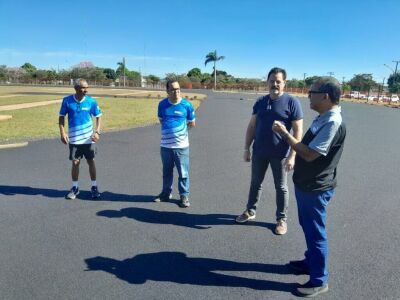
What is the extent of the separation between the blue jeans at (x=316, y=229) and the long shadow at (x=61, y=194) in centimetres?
279

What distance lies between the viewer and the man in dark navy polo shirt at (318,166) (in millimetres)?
2586

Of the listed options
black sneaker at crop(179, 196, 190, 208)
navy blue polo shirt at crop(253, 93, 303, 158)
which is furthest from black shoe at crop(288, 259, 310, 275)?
black sneaker at crop(179, 196, 190, 208)

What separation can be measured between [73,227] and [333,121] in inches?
126

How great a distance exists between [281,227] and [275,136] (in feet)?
3.67

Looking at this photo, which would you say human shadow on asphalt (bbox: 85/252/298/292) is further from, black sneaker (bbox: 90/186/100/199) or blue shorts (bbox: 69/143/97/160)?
blue shorts (bbox: 69/143/97/160)

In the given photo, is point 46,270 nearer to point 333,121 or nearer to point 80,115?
point 80,115

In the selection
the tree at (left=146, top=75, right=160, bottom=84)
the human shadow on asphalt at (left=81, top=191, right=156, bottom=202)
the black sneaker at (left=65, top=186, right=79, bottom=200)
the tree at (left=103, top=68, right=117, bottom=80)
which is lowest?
the human shadow on asphalt at (left=81, top=191, right=156, bottom=202)

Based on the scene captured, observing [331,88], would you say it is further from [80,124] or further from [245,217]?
[80,124]

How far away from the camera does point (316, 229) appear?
279 centimetres

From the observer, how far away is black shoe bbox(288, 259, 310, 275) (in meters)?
3.19

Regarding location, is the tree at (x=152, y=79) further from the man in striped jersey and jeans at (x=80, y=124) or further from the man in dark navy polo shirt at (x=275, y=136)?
the man in dark navy polo shirt at (x=275, y=136)

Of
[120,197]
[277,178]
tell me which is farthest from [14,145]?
[277,178]

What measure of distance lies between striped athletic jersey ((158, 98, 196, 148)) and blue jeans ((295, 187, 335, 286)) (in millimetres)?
2264

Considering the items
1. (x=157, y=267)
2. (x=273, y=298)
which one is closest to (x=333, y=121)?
(x=273, y=298)
